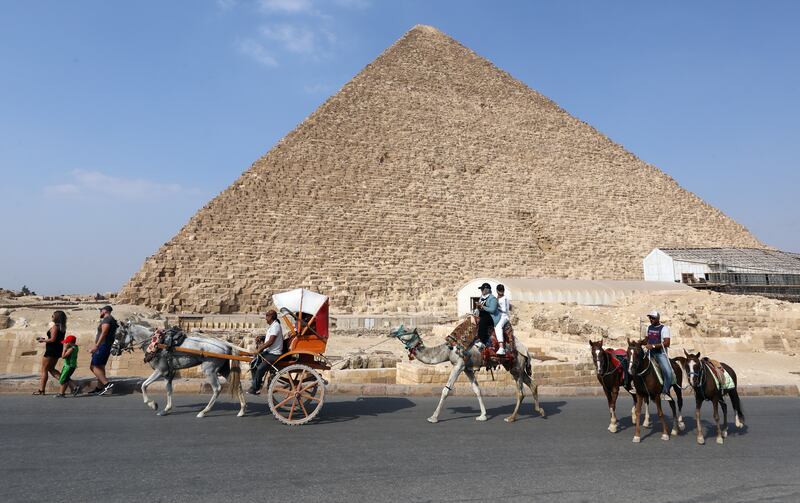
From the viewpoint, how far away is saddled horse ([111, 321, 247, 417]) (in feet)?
15.6

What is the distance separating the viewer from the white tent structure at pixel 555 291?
2105 centimetres

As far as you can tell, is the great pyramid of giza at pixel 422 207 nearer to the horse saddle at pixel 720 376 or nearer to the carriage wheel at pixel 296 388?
the carriage wheel at pixel 296 388

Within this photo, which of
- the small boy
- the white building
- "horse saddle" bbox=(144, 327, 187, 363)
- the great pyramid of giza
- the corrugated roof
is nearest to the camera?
"horse saddle" bbox=(144, 327, 187, 363)

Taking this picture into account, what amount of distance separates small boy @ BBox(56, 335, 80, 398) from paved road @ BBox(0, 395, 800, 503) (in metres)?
0.55

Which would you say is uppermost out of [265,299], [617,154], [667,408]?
[617,154]

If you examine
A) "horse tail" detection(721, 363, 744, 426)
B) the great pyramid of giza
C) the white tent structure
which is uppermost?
the great pyramid of giza

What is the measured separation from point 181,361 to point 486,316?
3109 millimetres

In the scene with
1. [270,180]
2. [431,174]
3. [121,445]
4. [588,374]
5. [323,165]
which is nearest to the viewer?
[121,445]

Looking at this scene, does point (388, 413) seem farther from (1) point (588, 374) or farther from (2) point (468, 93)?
(2) point (468, 93)

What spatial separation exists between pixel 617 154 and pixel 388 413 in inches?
1966

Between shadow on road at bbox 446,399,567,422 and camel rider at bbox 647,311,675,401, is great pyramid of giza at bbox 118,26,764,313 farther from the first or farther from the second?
camel rider at bbox 647,311,675,401

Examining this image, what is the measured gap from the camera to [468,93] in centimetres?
4878

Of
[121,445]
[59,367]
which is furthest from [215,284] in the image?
[121,445]

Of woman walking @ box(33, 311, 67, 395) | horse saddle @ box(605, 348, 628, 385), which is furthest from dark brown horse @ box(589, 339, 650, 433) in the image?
woman walking @ box(33, 311, 67, 395)
